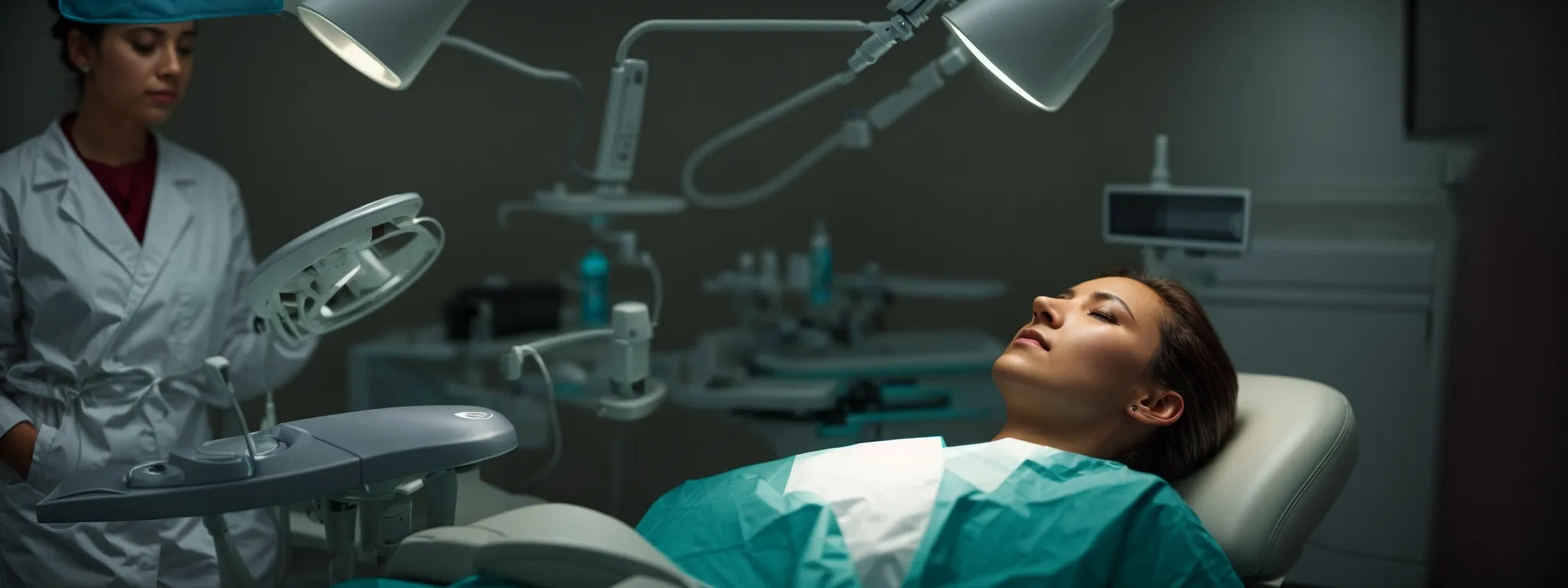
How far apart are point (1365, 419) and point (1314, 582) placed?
1.18 ft

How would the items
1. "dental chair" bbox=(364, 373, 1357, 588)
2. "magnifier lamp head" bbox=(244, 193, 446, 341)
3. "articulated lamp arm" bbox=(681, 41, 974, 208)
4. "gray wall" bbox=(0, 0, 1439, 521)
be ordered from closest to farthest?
"dental chair" bbox=(364, 373, 1357, 588) < "magnifier lamp head" bbox=(244, 193, 446, 341) < "articulated lamp arm" bbox=(681, 41, 974, 208) < "gray wall" bbox=(0, 0, 1439, 521)

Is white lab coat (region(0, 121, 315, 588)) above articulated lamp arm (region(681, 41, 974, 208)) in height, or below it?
below

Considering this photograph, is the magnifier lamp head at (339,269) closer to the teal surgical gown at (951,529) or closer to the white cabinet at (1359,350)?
the teal surgical gown at (951,529)

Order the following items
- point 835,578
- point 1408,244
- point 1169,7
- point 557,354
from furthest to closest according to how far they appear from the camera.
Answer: point 1169,7 → point 557,354 → point 1408,244 → point 835,578

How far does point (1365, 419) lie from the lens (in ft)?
7.25

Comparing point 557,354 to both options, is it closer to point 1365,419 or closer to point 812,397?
point 812,397

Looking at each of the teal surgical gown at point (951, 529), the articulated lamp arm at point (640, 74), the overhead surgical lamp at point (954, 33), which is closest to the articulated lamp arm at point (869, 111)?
the articulated lamp arm at point (640, 74)

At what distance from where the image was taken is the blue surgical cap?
162 cm

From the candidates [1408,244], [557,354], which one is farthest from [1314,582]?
[557,354]

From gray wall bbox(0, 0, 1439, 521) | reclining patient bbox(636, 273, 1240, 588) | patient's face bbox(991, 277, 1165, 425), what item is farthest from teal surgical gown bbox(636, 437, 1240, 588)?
gray wall bbox(0, 0, 1439, 521)

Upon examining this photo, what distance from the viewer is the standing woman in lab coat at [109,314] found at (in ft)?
5.82

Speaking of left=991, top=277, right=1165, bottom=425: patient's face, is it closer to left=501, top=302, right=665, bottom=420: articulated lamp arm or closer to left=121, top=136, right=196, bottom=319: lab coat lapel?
left=501, top=302, right=665, bottom=420: articulated lamp arm

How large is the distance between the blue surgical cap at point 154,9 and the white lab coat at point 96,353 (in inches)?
10.8

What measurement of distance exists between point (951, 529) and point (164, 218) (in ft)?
4.63
